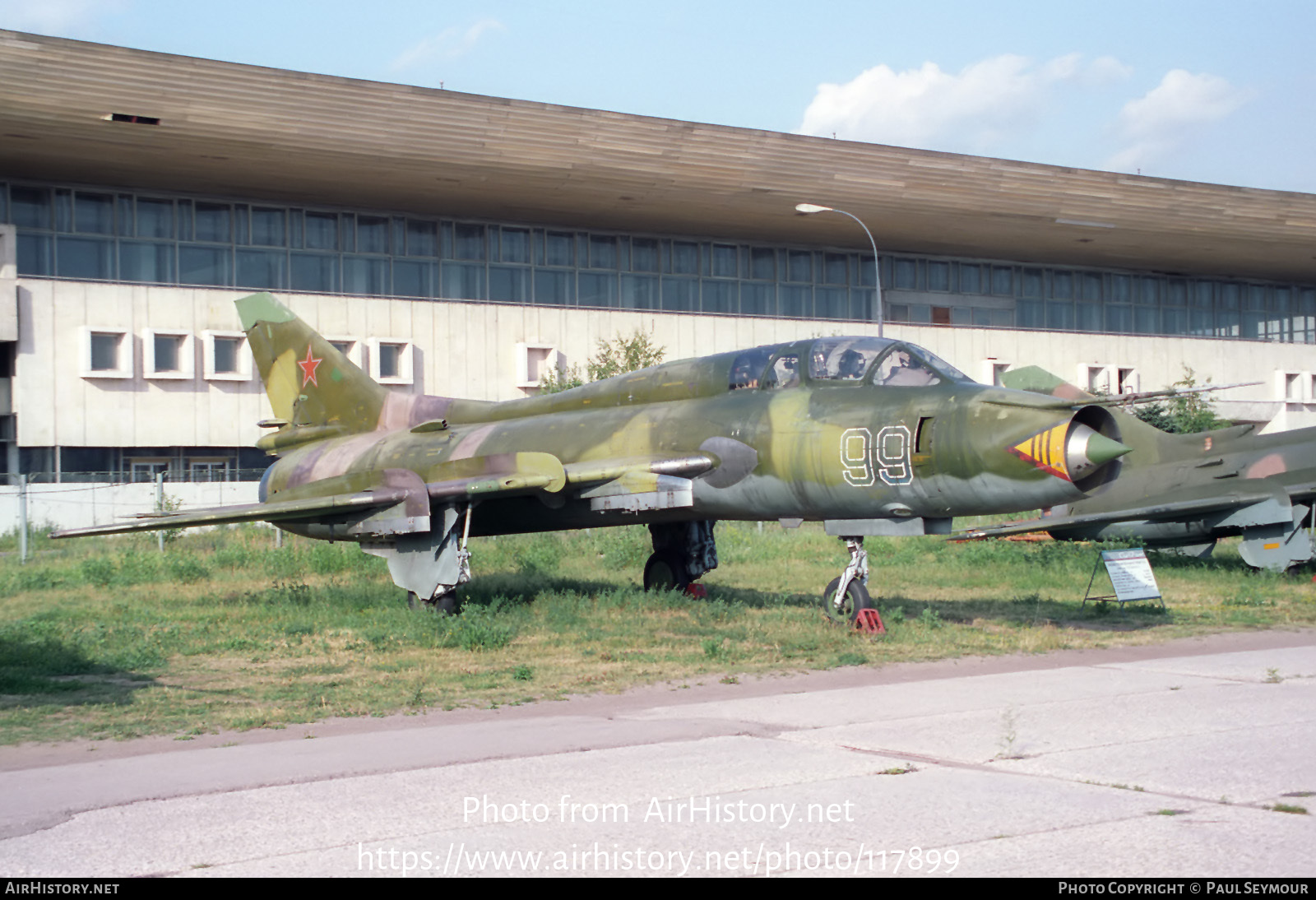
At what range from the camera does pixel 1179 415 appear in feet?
144

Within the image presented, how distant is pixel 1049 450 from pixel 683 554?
7531 millimetres

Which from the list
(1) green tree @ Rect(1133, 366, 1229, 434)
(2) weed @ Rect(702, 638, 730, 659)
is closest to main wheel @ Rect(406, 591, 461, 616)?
(2) weed @ Rect(702, 638, 730, 659)

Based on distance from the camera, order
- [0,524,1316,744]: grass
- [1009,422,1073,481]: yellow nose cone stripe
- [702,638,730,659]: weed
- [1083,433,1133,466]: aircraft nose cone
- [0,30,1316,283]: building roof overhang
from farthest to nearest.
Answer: [0,30,1316,283]: building roof overhang, [702,638,730,659]: weed, [1009,422,1073,481]: yellow nose cone stripe, [1083,433,1133,466]: aircraft nose cone, [0,524,1316,744]: grass

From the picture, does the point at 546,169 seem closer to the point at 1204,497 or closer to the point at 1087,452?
the point at 1204,497

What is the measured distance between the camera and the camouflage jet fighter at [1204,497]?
2108 centimetres

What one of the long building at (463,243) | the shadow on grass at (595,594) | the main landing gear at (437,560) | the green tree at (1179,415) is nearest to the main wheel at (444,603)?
the main landing gear at (437,560)

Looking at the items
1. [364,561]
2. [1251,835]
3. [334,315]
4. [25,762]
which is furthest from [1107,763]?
[334,315]

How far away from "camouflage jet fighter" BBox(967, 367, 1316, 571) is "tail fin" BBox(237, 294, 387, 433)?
9958 mm

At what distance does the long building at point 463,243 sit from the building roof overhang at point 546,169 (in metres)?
0.10

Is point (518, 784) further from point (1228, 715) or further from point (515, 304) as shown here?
point (515, 304)

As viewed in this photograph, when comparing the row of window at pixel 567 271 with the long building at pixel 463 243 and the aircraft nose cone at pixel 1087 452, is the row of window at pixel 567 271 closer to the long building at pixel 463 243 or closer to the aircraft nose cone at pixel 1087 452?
the long building at pixel 463 243

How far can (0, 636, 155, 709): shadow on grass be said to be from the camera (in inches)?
426

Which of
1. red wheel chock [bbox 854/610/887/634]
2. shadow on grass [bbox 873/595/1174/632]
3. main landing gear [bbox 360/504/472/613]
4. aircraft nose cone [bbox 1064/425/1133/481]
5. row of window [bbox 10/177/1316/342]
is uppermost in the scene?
row of window [bbox 10/177/1316/342]

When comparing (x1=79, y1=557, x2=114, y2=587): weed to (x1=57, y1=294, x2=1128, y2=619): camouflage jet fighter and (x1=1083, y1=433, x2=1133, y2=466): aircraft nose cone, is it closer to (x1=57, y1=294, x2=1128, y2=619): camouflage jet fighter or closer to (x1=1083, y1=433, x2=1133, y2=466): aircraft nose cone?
(x1=57, y1=294, x2=1128, y2=619): camouflage jet fighter
